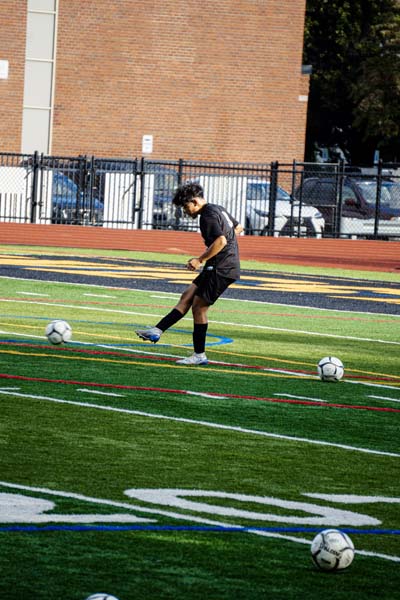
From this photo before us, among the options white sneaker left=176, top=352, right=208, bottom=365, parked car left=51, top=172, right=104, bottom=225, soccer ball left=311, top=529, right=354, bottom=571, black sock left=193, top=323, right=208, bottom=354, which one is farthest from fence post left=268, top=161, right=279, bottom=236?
soccer ball left=311, top=529, right=354, bottom=571

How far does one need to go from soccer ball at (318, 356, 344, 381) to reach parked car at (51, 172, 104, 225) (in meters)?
25.2

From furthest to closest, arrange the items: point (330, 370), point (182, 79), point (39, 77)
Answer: point (182, 79), point (39, 77), point (330, 370)

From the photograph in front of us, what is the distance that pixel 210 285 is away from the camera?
13664mm

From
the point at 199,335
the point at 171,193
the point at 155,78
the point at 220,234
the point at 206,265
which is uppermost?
the point at 155,78

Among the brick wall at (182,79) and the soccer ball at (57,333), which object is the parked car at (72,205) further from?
the soccer ball at (57,333)

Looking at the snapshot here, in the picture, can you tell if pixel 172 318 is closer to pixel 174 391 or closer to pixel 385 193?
pixel 174 391

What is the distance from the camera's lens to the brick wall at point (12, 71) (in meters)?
46.5

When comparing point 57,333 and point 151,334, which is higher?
point 151,334

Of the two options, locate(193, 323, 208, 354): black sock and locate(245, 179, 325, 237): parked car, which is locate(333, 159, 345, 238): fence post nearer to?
locate(245, 179, 325, 237): parked car

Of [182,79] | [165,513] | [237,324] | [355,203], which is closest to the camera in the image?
[165,513]

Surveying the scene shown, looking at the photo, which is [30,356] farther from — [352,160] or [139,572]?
[352,160]

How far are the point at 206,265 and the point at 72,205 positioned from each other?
24695 mm

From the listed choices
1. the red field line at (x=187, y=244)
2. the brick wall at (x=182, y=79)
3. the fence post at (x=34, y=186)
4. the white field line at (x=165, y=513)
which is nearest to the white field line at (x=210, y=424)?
the white field line at (x=165, y=513)

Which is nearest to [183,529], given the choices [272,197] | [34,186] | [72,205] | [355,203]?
[34,186]
